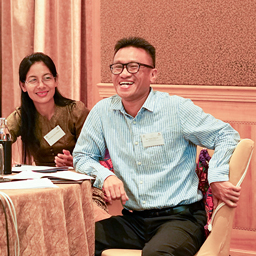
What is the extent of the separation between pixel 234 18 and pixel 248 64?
0.34 meters

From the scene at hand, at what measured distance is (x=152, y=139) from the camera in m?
1.84

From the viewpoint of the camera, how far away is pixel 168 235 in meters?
1.62

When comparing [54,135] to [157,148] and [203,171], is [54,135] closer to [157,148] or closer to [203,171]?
[157,148]

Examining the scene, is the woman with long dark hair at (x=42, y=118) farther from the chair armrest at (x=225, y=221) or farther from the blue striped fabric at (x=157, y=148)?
the chair armrest at (x=225, y=221)

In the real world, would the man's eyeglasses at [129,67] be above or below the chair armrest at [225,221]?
above

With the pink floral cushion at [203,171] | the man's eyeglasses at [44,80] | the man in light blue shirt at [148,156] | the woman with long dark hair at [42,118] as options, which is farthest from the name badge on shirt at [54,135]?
the pink floral cushion at [203,171]

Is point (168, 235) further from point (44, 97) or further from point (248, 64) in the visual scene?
point (248, 64)

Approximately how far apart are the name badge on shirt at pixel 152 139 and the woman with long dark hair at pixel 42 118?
Result: 0.81 meters

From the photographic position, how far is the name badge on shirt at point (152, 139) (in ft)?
6.02

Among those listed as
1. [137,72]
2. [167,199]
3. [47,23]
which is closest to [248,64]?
[137,72]

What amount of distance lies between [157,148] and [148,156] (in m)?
0.06

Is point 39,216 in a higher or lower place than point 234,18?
lower

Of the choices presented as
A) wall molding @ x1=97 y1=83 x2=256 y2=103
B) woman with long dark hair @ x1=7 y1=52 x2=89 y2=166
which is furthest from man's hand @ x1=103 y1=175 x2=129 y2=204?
wall molding @ x1=97 y1=83 x2=256 y2=103

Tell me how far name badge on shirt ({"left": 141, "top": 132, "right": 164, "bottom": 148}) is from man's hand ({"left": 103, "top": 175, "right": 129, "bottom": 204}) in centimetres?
25
